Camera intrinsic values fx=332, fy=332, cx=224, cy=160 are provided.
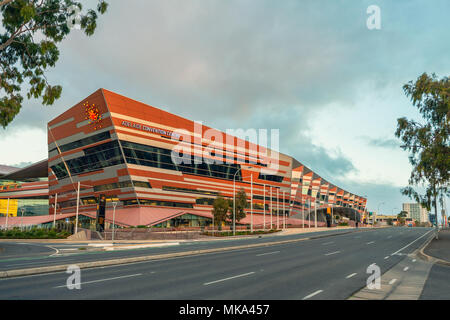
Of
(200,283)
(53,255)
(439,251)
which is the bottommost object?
(53,255)

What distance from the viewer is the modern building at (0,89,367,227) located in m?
55.9

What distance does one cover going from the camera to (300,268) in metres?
15.6

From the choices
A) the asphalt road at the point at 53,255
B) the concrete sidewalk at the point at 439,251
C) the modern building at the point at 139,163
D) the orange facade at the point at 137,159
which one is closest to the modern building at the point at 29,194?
the modern building at the point at 139,163

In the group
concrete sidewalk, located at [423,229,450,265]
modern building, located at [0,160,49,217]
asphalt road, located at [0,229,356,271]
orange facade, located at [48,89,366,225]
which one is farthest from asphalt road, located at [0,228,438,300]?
modern building, located at [0,160,49,217]

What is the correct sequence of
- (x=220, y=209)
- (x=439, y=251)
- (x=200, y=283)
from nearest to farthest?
(x=200, y=283)
(x=439, y=251)
(x=220, y=209)

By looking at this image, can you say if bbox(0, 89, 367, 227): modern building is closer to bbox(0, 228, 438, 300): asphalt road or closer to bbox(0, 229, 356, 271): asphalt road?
bbox(0, 229, 356, 271): asphalt road

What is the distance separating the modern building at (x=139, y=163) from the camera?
55.9 m

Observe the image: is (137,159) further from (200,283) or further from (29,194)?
(29,194)

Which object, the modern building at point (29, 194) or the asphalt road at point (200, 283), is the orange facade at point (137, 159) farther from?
the asphalt road at point (200, 283)

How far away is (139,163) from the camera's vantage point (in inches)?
2248

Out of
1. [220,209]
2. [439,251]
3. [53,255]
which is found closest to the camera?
[53,255]

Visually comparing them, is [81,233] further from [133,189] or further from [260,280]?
[260,280]

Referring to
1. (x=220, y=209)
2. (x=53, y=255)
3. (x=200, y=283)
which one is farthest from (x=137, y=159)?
(x=200, y=283)

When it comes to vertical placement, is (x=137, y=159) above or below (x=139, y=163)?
above
